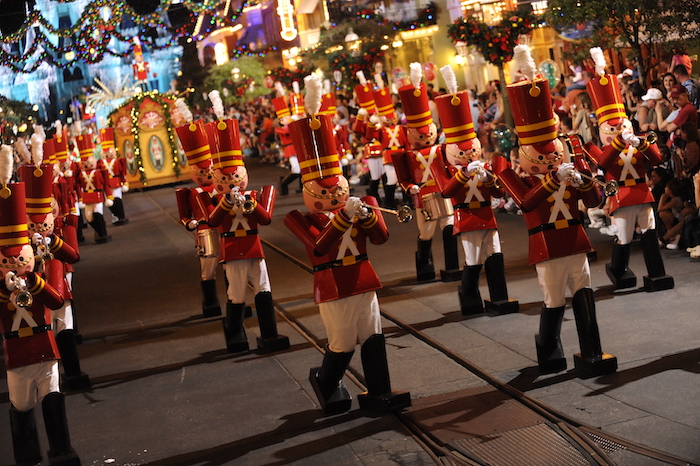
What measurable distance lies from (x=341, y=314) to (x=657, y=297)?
11.0 feet

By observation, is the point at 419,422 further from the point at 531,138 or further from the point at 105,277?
the point at 105,277

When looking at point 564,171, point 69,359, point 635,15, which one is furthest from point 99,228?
point 564,171

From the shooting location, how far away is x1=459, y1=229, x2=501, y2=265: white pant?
8266mm

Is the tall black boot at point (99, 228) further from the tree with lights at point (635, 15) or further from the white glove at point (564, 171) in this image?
the white glove at point (564, 171)

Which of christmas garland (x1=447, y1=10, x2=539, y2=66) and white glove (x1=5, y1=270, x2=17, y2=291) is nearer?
white glove (x1=5, y1=270, x2=17, y2=291)

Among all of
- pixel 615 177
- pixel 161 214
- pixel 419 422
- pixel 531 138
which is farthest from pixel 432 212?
pixel 161 214

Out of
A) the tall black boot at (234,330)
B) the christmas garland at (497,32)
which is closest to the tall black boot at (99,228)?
the christmas garland at (497,32)

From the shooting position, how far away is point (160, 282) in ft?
39.4

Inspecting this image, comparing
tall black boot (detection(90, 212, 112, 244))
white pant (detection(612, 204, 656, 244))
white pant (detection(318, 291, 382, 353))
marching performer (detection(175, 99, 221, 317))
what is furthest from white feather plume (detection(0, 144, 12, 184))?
tall black boot (detection(90, 212, 112, 244))

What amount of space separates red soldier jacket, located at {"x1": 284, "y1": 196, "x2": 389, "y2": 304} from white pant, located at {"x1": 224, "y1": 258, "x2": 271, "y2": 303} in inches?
74.2

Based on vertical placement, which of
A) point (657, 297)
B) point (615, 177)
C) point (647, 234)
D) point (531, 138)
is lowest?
point (657, 297)

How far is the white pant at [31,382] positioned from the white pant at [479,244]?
3.88m

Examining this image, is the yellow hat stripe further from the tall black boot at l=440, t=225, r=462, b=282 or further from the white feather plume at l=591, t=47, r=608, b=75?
the tall black boot at l=440, t=225, r=462, b=282

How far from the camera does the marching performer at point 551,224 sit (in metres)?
6.28
